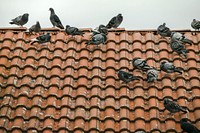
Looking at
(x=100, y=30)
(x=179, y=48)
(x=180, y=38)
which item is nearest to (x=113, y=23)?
(x=100, y=30)

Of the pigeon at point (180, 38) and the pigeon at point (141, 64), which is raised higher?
the pigeon at point (180, 38)

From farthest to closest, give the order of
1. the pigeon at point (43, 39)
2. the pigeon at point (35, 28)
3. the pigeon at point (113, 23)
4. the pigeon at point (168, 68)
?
the pigeon at point (113, 23) → the pigeon at point (35, 28) → the pigeon at point (43, 39) → the pigeon at point (168, 68)

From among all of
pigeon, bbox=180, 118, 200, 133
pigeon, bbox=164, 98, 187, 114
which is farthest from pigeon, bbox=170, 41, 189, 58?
pigeon, bbox=180, 118, 200, 133

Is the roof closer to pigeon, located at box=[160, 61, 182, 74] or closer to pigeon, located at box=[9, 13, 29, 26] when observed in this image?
pigeon, located at box=[160, 61, 182, 74]

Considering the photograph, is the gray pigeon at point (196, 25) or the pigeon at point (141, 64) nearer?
the pigeon at point (141, 64)

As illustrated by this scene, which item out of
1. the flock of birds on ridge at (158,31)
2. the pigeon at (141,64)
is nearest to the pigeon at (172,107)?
the flock of birds on ridge at (158,31)

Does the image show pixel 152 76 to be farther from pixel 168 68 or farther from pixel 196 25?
pixel 196 25

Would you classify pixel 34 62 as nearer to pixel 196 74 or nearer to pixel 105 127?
pixel 105 127

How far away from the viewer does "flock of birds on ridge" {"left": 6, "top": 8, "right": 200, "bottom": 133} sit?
884cm

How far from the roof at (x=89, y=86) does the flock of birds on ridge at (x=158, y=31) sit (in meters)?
0.12

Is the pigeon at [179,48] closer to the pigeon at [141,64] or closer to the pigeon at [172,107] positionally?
the pigeon at [141,64]

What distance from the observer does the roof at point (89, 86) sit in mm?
8844

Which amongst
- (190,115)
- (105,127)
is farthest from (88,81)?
(190,115)

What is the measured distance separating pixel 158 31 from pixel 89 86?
2.20 meters
